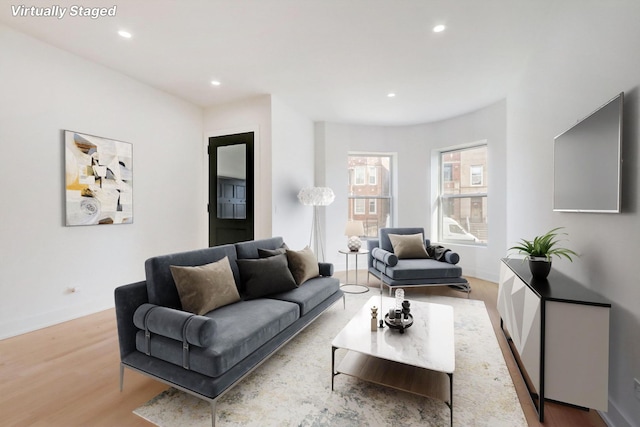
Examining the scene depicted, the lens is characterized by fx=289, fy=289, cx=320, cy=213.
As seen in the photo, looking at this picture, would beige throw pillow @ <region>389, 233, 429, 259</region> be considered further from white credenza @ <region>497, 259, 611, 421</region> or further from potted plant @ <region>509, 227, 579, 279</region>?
white credenza @ <region>497, 259, 611, 421</region>

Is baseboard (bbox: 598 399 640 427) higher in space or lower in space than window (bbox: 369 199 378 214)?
lower

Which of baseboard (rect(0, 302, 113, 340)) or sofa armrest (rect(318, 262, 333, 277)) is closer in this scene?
baseboard (rect(0, 302, 113, 340))

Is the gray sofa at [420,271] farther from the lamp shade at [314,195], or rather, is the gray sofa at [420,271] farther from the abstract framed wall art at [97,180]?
the abstract framed wall art at [97,180]

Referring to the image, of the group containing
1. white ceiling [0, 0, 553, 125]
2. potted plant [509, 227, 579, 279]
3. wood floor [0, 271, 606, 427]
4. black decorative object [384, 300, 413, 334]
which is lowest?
wood floor [0, 271, 606, 427]

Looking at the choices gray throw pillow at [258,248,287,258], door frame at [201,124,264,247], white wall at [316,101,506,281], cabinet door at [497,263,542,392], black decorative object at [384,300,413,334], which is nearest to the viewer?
cabinet door at [497,263,542,392]

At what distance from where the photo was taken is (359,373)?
1.98 meters

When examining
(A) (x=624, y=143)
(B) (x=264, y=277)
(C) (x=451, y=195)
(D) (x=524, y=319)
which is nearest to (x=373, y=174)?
(C) (x=451, y=195)

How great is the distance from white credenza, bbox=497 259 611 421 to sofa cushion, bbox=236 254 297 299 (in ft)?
6.35

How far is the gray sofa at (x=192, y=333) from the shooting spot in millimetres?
1678

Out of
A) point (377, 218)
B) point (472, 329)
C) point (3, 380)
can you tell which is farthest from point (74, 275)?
point (377, 218)

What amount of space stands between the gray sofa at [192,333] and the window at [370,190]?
145 inches

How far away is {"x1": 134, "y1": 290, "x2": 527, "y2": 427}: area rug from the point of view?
1709 mm

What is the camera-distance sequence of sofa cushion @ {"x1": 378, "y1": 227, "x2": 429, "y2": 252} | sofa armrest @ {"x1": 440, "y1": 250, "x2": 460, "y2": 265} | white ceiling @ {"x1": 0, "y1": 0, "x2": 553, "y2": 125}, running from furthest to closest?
1. sofa cushion @ {"x1": 378, "y1": 227, "x2": 429, "y2": 252}
2. sofa armrest @ {"x1": 440, "y1": 250, "x2": 460, "y2": 265}
3. white ceiling @ {"x1": 0, "y1": 0, "x2": 553, "y2": 125}

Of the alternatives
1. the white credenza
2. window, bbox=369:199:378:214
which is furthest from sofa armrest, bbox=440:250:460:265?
the white credenza
